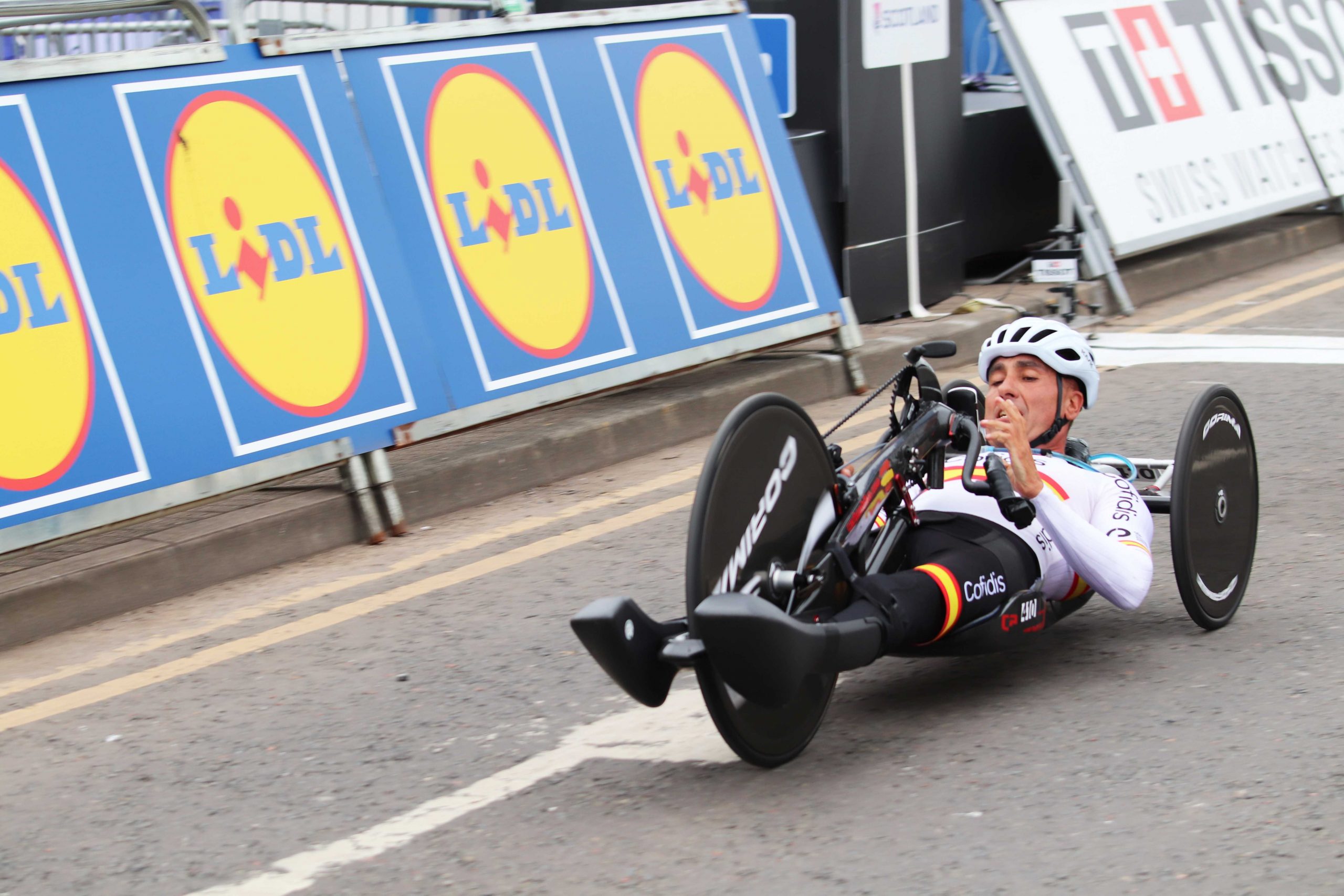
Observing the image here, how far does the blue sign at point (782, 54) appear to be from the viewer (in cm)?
941

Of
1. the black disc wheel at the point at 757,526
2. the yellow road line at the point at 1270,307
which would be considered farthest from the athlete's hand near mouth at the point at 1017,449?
the yellow road line at the point at 1270,307

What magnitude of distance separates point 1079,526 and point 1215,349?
17.0ft

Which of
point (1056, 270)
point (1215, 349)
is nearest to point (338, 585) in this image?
point (1215, 349)

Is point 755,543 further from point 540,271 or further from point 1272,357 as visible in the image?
point 1272,357

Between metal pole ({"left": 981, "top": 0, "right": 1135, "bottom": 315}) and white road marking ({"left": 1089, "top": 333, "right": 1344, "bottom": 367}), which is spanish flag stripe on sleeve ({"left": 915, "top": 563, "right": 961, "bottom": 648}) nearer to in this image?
white road marking ({"left": 1089, "top": 333, "right": 1344, "bottom": 367})

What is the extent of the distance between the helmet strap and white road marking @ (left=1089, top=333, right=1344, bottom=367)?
4169 mm

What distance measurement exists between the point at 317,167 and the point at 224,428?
111cm

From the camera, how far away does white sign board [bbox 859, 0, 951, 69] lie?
30.7 ft

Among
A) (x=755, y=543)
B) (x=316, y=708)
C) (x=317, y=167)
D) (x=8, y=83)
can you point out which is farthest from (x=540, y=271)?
(x=755, y=543)

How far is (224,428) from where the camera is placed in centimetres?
551

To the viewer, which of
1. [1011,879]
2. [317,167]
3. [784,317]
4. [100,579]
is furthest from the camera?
[784,317]

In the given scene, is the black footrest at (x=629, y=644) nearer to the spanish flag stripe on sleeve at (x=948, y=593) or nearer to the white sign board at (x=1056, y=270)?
the spanish flag stripe on sleeve at (x=948, y=593)

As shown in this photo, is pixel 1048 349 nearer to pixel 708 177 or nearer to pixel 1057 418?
pixel 1057 418

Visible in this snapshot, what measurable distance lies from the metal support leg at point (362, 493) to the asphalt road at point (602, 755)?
1.03 feet
